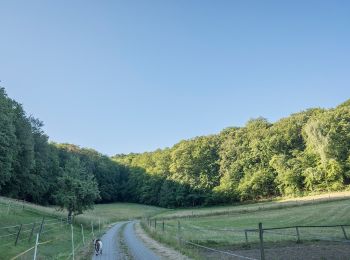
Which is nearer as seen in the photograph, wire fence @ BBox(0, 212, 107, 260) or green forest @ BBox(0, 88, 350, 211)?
wire fence @ BBox(0, 212, 107, 260)

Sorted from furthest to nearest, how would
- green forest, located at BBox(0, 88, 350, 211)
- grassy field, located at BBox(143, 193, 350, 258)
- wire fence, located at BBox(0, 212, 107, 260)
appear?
green forest, located at BBox(0, 88, 350, 211) → grassy field, located at BBox(143, 193, 350, 258) → wire fence, located at BBox(0, 212, 107, 260)

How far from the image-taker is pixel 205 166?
110375 mm

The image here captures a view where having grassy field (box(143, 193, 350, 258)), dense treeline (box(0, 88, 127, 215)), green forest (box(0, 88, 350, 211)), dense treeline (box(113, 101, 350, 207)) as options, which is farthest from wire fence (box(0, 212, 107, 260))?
dense treeline (box(113, 101, 350, 207))

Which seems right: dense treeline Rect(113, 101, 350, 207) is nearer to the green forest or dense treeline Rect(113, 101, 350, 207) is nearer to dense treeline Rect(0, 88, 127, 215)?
the green forest

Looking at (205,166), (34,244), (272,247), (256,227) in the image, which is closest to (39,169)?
(205,166)

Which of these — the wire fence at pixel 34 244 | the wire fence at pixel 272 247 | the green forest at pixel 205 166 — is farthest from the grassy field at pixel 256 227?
the green forest at pixel 205 166

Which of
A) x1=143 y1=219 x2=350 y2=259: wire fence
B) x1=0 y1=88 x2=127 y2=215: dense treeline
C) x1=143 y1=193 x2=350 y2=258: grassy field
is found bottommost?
x1=143 y1=219 x2=350 y2=259: wire fence

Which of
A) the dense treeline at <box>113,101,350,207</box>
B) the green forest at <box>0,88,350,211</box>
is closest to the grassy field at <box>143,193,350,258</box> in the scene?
the green forest at <box>0,88,350,211</box>

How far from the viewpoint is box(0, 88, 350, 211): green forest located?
64.8m

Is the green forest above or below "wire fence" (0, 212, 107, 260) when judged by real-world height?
above

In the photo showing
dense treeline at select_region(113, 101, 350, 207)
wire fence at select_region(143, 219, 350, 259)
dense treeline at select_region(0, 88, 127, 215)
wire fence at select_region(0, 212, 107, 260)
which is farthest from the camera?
dense treeline at select_region(113, 101, 350, 207)

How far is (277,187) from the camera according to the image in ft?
295

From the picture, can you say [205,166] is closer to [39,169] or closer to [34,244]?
[39,169]

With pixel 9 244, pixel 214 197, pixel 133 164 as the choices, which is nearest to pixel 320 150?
pixel 214 197
